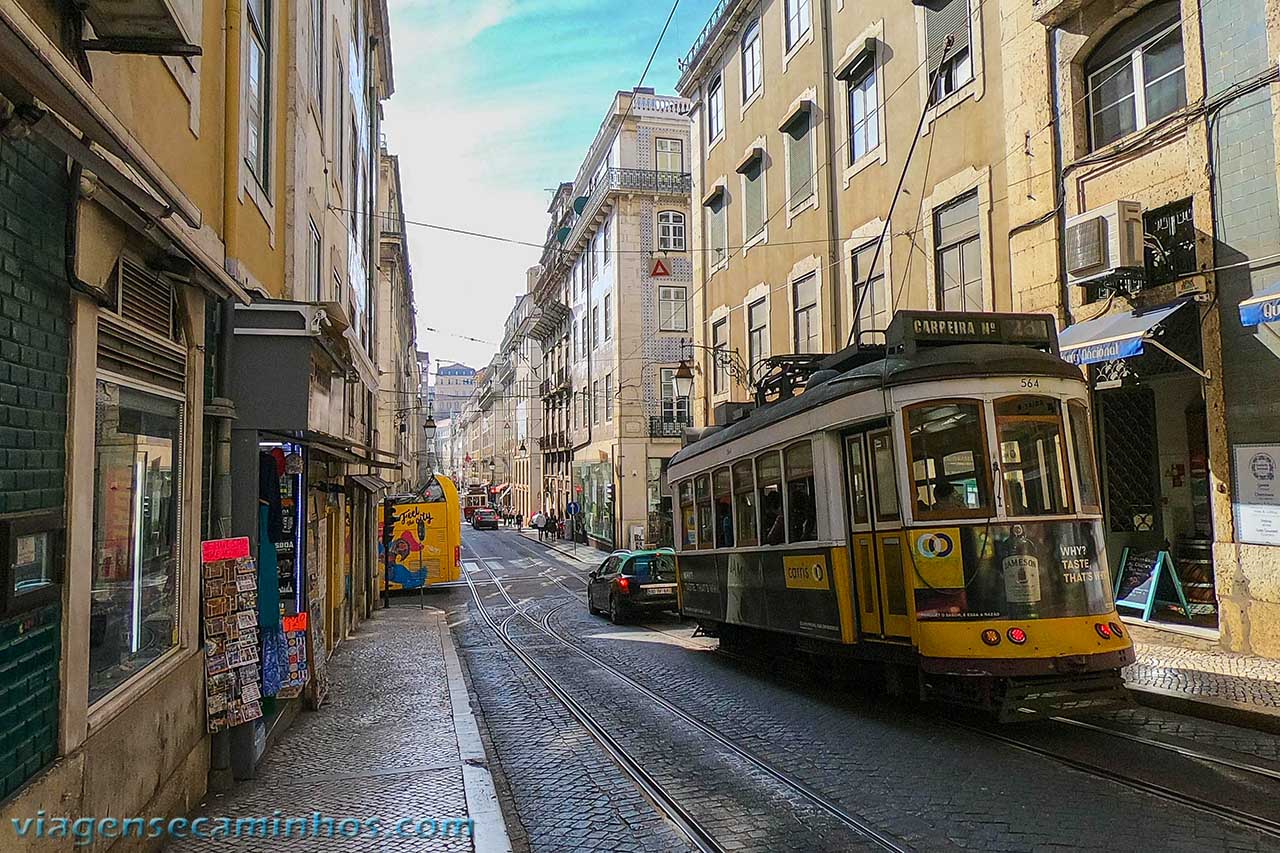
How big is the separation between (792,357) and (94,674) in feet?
31.2

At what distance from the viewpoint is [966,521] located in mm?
7531

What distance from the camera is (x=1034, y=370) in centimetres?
775

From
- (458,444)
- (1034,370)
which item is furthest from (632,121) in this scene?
(458,444)

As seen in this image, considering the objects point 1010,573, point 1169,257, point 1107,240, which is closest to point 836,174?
point 1107,240

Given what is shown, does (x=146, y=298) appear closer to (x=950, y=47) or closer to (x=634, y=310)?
(x=950, y=47)

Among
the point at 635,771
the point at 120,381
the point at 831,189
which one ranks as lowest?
the point at 635,771

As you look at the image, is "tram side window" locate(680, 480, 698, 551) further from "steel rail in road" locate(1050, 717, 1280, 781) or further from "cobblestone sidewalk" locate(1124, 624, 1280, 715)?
"steel rail in road" locate(1050, 717, 1280, 781)

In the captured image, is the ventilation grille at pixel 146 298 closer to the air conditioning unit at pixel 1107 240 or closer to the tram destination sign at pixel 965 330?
the tram destination sign at pixel 965 330

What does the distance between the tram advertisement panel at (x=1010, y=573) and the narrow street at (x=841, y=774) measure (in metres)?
1.07

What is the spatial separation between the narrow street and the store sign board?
10.4ft

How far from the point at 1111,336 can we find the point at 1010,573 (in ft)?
16.2

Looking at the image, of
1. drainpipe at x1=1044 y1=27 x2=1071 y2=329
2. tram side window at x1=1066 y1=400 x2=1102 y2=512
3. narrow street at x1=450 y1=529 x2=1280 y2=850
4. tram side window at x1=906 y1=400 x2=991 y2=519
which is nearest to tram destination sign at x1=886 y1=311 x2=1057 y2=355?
tram side window at x1=906 y1=400 x2=991 y2=519

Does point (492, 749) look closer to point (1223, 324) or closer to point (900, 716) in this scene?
point (900, 716)

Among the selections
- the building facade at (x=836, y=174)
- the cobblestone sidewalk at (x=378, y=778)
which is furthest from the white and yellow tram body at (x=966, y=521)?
the building facade at (x=836, y=174)
